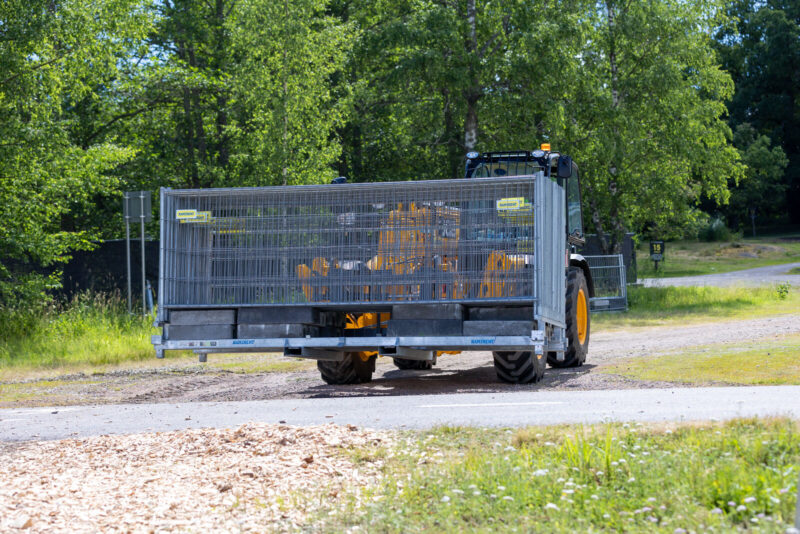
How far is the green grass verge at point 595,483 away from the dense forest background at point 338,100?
15784 millimetres

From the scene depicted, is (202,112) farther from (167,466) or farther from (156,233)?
(167,466)

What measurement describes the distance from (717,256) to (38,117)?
42.1 meters

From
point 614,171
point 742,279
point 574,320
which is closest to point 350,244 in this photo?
point 574,320

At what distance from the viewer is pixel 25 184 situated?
20.8 metres

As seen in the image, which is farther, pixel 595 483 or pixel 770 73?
pixel 770 73

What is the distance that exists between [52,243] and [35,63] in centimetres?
374

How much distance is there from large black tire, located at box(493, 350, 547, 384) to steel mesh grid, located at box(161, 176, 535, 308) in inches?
50.5

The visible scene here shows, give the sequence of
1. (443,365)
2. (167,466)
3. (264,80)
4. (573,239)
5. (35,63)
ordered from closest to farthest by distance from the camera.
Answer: (167,466) → (573,239) → (443,365) → (35,63) → (264,80)


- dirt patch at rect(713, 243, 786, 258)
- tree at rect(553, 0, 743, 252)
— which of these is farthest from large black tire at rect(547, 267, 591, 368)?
dirt patch at rect(713, 243, 786, 258)

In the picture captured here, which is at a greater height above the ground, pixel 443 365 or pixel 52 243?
pixel 52 243

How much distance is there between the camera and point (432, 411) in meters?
9.91

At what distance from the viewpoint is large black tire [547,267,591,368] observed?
14.6 m

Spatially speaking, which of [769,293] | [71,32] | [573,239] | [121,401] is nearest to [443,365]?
[573,239]

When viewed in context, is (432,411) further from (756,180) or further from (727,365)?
(756,180)
